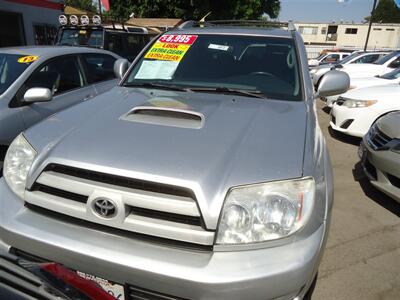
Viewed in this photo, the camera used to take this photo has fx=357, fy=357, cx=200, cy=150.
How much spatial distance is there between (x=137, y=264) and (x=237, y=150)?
2.40ft

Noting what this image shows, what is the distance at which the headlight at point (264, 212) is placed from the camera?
160 cm

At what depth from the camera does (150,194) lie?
64.2 inches

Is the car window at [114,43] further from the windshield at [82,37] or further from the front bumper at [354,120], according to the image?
the front bumper at [354,120]

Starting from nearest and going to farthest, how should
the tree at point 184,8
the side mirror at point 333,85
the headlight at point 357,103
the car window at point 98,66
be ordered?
the side mirror at point 333,85
the car window at point 98,66
the headlight at point 357,103
the tree at point 184,8

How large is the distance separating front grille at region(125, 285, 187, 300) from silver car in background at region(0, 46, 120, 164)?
8.03 feet

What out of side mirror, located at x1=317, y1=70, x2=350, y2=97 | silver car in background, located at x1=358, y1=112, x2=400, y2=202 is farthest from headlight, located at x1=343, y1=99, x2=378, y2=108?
side mirror, located at x1=317, y1=70, x2=350, y2=97

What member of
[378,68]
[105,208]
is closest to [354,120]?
[105,208]

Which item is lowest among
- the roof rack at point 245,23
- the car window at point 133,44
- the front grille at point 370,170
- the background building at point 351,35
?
the background building at point 351,35

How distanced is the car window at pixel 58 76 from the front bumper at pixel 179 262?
2810 millimetres

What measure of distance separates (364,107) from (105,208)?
5.67 m

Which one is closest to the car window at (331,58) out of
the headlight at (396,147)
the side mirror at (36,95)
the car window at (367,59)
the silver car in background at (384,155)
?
the car window at (367,59)

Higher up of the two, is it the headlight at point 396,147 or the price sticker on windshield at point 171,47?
the price sticker on windshield at point 171,47

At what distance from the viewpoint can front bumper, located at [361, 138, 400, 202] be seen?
357 centimetres

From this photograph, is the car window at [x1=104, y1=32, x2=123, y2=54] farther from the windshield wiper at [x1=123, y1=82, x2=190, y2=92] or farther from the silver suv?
the silver suv
